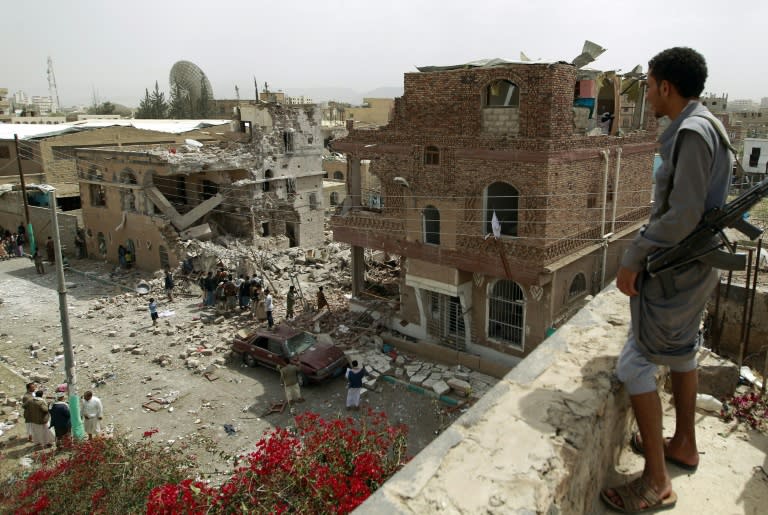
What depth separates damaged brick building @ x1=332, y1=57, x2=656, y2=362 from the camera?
591 inches

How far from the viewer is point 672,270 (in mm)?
2727

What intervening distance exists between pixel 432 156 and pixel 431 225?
2.28m

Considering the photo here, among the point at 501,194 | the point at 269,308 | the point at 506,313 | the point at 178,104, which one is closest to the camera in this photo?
the point at 501,194

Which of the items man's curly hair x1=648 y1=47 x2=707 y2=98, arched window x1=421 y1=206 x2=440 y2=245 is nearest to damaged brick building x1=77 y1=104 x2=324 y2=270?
arched window x1=421 y1=206 x2=440 y2=245

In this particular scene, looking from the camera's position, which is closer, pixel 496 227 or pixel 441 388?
pixel 441 388

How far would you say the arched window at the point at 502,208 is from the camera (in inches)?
627

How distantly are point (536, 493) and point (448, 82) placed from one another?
15.1 meters

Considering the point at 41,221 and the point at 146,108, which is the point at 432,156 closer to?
the point at 41,221

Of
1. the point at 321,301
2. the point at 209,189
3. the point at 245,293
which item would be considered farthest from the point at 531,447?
the point at 209,189

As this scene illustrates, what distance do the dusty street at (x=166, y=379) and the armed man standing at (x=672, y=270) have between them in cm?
941

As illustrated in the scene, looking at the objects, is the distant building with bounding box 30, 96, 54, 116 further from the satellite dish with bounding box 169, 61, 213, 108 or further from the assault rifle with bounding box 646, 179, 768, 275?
the assault rifle with bounding box 646, 179, 768, 275

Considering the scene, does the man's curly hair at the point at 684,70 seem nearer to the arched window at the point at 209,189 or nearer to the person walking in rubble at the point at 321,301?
the person walking in rubble at the point at 321,301

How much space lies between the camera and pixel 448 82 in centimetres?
1612

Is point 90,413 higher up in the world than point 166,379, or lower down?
higher up
